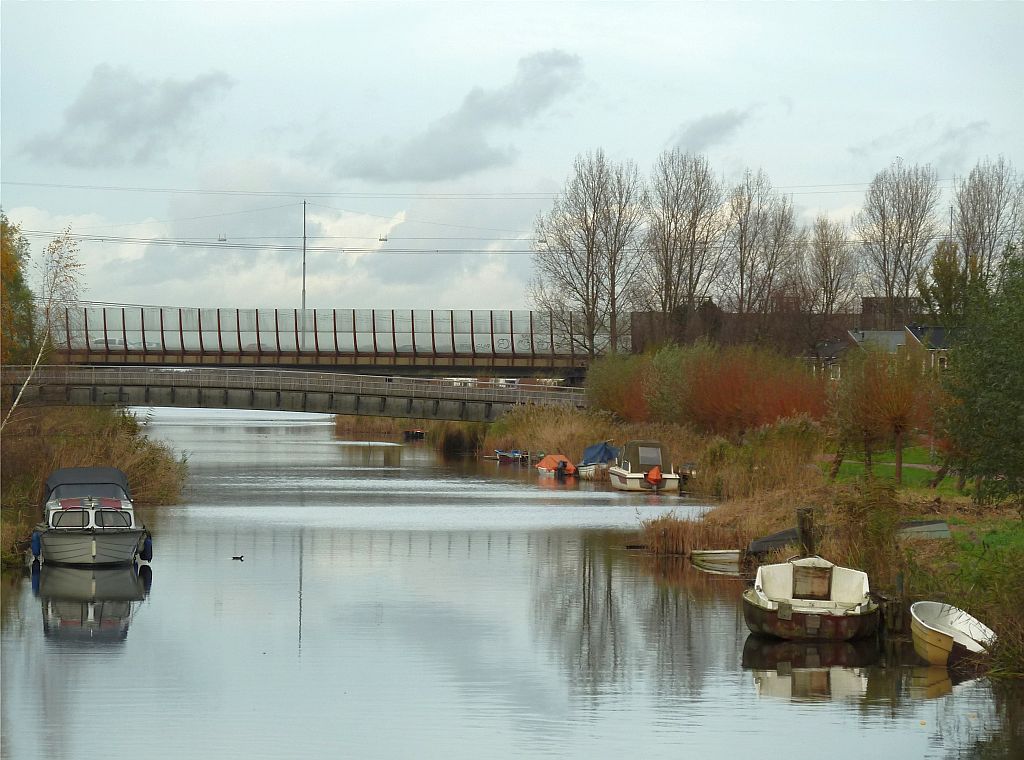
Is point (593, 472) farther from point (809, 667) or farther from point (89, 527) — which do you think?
point (809, 667)

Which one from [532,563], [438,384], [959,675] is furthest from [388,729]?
[438,384]

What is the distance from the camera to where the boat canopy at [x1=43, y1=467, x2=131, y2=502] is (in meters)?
36.4

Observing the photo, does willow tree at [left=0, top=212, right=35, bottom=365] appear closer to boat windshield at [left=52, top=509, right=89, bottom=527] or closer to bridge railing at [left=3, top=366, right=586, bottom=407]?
bridge railing at [left=3, top=366, right=586, bottom=407]

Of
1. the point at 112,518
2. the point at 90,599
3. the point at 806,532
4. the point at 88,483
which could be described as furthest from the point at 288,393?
the point at 806,532

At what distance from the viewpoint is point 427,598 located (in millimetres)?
31422

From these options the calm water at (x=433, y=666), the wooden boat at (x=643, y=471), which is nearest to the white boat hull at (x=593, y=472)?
the wooden boat at (x=643, y=471)

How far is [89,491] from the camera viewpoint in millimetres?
36500

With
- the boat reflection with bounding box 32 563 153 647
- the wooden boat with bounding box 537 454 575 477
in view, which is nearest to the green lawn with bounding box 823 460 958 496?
the wooden boat with bounding box 537 454 575 477

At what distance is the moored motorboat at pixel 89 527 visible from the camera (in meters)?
33.4

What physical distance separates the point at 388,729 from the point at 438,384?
62.2 meters

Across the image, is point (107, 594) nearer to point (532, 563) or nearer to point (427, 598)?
point (427, 598)

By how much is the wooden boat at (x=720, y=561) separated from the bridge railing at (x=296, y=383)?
4571 cm

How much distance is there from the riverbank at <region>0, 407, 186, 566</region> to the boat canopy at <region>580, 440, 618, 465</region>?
2282 centimetres

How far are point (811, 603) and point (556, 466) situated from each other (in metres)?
47.2
